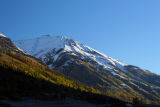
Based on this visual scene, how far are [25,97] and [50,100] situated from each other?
7329mm

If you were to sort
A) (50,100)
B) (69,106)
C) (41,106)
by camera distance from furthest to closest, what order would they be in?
1. (50,100)
2. (69,106)
3. (41,106)

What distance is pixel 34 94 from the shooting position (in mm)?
53969

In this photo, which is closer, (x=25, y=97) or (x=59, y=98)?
(x=25, y=97)

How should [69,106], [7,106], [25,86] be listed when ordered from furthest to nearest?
[25,86], [69,106], [7,106]

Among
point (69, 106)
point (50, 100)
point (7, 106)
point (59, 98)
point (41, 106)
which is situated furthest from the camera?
point (59, 98)

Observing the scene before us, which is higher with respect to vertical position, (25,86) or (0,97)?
(25,86)

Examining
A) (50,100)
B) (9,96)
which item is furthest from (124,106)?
(9,96)

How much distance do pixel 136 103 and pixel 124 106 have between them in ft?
16.9

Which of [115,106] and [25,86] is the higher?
[25,86]

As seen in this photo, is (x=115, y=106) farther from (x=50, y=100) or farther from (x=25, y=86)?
(x=25, y=86)

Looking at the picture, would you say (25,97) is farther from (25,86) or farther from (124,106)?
(124,106)

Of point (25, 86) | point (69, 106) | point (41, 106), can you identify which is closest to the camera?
point (41, 106)

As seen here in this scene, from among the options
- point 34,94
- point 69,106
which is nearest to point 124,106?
point 69,106

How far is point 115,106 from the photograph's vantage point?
52.8 m
